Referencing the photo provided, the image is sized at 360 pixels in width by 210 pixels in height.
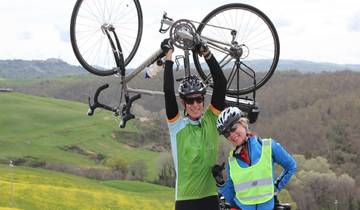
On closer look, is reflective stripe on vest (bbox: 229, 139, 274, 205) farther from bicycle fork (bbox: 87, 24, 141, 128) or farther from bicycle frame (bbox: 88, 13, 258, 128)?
bicycle fork (bbox: 87, 24, 141, 128)

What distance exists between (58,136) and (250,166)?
119 m

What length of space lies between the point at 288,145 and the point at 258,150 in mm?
115947

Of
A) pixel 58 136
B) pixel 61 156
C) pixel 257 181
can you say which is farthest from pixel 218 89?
pixel 58 136

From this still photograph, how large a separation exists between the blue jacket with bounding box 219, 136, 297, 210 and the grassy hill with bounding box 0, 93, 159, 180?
297 ft

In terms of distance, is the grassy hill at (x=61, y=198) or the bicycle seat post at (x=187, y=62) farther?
the grassy hill at (x=61, y=198)

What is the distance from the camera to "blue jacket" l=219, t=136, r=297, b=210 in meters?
4.73

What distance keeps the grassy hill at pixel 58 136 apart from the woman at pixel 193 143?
90.1 meters

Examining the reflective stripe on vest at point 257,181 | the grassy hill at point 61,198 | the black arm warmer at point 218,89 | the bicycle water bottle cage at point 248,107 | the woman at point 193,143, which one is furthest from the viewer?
the grassy hill at point 61,198

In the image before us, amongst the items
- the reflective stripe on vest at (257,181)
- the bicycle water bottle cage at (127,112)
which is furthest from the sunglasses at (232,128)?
the bicycle water bottle cage at (127,112)

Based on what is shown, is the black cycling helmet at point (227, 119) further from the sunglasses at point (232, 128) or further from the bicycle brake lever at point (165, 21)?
the bicycle brake lever at point (165, 21)

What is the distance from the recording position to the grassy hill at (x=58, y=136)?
337ft

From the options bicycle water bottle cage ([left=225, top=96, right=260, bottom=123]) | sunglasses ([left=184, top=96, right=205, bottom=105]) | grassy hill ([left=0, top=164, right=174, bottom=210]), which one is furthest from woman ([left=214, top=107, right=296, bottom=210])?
grassy hill ([left=0, top=164, right=174, bottom=210])

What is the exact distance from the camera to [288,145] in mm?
118188

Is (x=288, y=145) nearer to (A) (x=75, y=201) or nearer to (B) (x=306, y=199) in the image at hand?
(B) (x=306, y=199)
